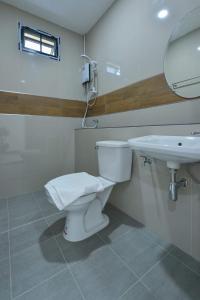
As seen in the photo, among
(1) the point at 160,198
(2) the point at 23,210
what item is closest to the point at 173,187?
(1) the point at 160,198

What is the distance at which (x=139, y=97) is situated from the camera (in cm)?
144

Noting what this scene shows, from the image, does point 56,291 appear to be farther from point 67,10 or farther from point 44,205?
point 67,10

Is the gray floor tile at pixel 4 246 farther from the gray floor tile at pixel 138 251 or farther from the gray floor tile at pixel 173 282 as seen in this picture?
the gray floor tile at pixel 173 282

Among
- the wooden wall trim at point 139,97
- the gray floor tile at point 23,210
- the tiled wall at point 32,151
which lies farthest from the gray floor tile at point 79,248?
the wooden wall trim at point 139,97

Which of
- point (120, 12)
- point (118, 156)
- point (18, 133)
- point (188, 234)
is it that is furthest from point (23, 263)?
point (120, 12)

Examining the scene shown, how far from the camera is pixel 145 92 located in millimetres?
1379

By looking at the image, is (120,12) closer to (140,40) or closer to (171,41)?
(140,40)

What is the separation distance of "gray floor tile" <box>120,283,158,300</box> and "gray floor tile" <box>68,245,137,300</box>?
3cm

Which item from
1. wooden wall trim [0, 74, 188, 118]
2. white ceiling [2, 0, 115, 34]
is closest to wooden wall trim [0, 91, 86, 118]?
wooden wall trim [0, 74, 188, 118]

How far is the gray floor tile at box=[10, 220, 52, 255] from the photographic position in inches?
42.2

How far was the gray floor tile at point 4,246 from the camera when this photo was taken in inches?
39.1

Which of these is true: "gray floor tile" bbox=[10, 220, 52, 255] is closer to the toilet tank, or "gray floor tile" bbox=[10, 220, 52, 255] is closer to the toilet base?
the toilet base

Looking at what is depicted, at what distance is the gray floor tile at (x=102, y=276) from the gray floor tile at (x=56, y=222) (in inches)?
14.4

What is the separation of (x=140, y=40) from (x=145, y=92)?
509mm
